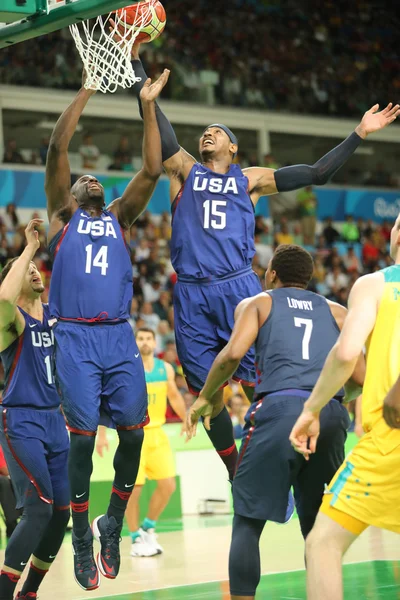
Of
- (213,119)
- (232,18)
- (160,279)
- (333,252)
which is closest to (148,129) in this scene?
(160,279)

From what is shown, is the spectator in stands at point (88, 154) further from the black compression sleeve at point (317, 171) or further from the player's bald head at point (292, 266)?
the player's bald head at point (292, 266)

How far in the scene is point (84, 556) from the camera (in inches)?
280

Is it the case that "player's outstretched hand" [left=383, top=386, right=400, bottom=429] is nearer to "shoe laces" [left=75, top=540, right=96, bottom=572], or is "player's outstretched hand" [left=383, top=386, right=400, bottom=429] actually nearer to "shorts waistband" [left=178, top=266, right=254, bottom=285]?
"shorts waistband" [left=178, top=266, right=254, bottom=285]

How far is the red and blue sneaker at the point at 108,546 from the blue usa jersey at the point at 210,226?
1938 millimetres

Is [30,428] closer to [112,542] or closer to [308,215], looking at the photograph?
[112,542]

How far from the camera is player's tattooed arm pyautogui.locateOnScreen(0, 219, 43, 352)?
7125mm

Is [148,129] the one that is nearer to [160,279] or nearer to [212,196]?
[212,196]

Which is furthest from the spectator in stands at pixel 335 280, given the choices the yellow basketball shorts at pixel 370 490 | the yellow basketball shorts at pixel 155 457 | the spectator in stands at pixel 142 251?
the yellow basketball shorts at pixel 370 490

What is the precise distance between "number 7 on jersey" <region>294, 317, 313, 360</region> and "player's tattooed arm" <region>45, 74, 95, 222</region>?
218cm

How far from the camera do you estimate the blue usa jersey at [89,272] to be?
7.16 meters

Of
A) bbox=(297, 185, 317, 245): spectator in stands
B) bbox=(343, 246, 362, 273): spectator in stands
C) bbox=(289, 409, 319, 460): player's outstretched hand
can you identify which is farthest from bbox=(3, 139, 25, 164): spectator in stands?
bbox=(289, 409, 319, 460): player's outstretched hand

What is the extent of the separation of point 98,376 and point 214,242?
1338mm

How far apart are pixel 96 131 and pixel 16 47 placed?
3.04 m

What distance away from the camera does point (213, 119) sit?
82.8 feet
